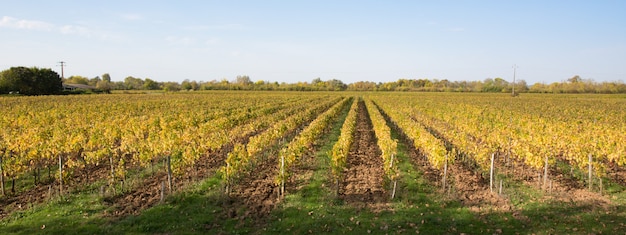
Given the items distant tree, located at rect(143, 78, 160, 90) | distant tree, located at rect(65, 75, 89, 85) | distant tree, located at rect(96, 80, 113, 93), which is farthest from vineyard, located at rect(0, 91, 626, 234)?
distant tree, located at rect(65, 75, 89, 85)

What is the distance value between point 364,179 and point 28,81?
267 feet

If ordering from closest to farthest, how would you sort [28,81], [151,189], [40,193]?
[40,193]
[151,189]
[28,81]

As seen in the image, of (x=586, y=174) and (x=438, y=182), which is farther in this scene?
(x=586, y=174)

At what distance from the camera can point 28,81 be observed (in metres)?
72.1

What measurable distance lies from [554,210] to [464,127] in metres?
12.6

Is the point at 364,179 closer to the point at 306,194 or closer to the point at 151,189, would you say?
the point at 306,194

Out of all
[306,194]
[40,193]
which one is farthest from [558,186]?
[40,193]

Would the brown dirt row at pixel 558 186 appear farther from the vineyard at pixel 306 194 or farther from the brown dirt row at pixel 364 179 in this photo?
the brown dirt row at pixel 364 179

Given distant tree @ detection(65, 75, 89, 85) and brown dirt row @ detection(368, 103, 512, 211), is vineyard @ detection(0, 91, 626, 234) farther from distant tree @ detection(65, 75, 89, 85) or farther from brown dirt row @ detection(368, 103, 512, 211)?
distant tree @ detection(65, 75, 89, 85)

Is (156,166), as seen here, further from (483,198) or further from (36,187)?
(483,198)

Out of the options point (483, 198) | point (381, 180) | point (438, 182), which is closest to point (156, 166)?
point (381, 180)

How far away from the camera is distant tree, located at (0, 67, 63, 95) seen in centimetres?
7025

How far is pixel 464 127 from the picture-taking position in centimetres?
2181

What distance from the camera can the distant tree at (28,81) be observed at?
70.2 m
